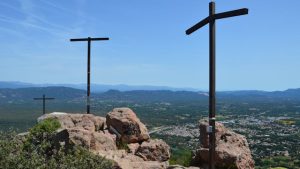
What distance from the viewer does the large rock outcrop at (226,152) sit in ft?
56.9

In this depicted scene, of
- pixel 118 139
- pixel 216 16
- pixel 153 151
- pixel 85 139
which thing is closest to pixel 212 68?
pixel 216 16

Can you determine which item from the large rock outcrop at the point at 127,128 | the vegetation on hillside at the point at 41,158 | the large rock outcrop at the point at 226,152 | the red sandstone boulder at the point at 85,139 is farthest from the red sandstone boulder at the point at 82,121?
the large rock outcrop at the point at 226,152

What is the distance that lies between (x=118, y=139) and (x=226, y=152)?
5906 millimetres

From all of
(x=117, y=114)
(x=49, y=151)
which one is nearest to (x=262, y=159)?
(x=117, y=114)

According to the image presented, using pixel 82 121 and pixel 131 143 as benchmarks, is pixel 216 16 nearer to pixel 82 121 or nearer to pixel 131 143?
pixel 131 143

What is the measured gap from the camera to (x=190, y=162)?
1891cm

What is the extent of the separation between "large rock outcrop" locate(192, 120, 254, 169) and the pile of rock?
165cm

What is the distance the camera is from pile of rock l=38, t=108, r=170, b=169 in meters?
17.4

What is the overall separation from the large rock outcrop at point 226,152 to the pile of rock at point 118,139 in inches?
64.8

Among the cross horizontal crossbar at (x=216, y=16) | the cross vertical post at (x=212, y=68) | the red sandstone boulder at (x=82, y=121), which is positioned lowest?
the red sandstone boulder at (x=82, y=121)

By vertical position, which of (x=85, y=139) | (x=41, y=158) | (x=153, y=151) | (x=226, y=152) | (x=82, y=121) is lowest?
(x=153, y=151)

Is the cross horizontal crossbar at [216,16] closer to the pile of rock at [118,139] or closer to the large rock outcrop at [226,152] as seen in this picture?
the large rock outcrop at [226,152]

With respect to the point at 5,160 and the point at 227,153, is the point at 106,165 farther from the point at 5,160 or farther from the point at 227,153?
the point at 227,153

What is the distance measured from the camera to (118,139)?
20969mm
